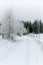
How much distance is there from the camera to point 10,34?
104 ft

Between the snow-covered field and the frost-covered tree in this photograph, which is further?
the frost-covered tree

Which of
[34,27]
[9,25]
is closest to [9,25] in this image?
[9,25]

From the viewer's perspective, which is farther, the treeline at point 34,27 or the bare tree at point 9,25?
the treeline at point 34,27

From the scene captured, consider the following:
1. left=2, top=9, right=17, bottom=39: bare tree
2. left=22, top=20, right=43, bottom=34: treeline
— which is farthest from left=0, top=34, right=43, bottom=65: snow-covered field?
left=22, top=20, right=43, bottom=34: treeline

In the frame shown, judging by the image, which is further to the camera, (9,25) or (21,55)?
(9,25)

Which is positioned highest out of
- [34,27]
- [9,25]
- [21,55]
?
[9,25]

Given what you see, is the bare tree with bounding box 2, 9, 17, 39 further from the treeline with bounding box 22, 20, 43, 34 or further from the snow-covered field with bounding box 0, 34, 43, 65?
the treeline with bounding box 22, 20, 43, 34

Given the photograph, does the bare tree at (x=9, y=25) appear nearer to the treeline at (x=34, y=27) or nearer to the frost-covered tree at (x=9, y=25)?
the frost-covered tree at (x=9, y=25)

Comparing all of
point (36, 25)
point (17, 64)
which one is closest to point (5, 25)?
point (17, 64)

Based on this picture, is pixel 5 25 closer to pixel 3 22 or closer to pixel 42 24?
pixel 3 22

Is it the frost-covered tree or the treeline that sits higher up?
the frost-covered tree

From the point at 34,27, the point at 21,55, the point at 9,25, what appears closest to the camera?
the point at 21,55

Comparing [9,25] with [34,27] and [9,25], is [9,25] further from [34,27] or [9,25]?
[34,27]

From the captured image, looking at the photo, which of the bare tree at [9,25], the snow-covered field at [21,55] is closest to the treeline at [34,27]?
the bare tree at [9,25]
